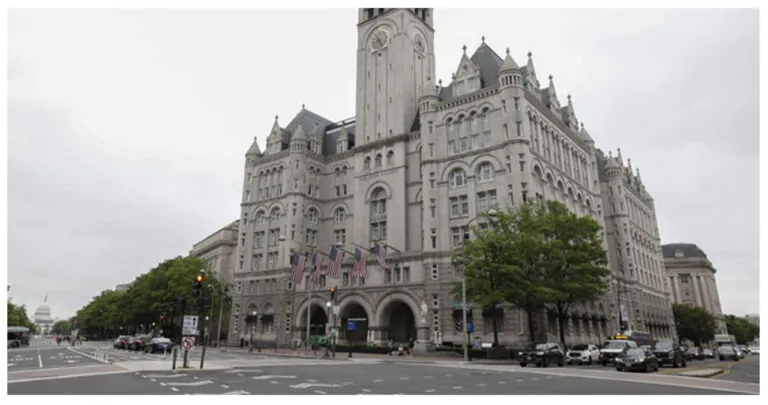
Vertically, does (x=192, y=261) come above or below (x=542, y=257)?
above

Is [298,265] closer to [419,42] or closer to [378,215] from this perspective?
[378,215]

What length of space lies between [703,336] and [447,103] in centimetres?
7652

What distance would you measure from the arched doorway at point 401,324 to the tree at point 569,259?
22300 millimetres

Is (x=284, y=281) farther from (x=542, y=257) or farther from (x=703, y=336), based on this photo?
(x=703, y=336)

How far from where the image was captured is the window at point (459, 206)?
2223 inches

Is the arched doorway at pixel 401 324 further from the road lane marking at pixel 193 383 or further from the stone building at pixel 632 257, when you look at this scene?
the road lane marking at pixel 193 383

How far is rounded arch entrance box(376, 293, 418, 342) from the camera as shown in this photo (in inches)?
2270

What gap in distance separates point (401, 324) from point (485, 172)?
Result: 20825 millimetres

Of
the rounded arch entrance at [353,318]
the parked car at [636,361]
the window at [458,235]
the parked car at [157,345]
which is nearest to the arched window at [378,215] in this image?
the rounded arch entrance at [353,318]

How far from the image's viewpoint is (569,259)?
41.2 meters

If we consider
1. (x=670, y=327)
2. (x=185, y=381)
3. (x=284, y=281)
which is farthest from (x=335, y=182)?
(x=670, y=327)

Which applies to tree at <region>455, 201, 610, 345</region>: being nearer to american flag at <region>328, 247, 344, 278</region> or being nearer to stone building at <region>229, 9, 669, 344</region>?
stone building at <region>229, 9, 669, 344</region>

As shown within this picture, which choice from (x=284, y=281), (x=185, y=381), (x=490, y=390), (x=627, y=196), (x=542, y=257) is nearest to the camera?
(x=490, y=390)

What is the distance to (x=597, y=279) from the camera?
139 feet
